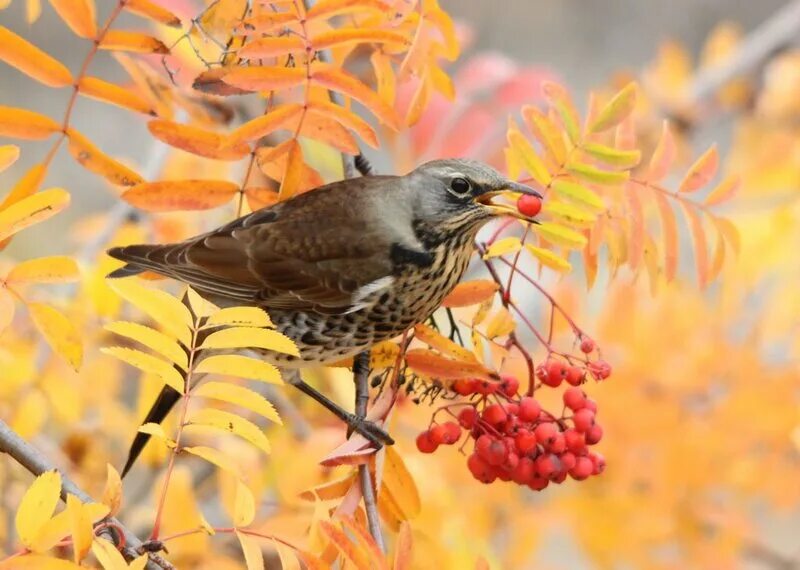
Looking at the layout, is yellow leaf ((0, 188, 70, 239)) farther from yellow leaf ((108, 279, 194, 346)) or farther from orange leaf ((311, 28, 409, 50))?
orange leaf ((311, 28, 409, 50))

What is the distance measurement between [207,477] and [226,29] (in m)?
1.66

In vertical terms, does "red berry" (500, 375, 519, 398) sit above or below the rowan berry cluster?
above

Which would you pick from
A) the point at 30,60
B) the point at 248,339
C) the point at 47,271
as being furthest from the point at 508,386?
the point at 30,60

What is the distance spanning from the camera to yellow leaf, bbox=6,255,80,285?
3.86 feet

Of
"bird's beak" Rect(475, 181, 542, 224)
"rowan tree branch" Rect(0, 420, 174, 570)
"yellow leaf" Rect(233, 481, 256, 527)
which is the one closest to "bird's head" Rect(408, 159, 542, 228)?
"bird's beak" Rect(475, 181, 542, 224)

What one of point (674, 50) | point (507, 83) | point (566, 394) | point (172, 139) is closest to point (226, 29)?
point (172, 139)

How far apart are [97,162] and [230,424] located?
39 centimetres

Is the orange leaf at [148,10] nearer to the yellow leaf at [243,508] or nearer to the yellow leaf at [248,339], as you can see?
the yellow leaf at [248,339]

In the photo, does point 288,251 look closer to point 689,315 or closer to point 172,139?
point 172,139

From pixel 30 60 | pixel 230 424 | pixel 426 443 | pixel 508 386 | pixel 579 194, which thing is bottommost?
pixel 230 424

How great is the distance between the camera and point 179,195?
1427 millimetres

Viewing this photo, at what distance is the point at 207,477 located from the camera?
2766 millimetres

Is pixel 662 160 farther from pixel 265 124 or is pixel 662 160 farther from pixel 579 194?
pixel 265 124

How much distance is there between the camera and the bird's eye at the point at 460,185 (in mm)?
1635
